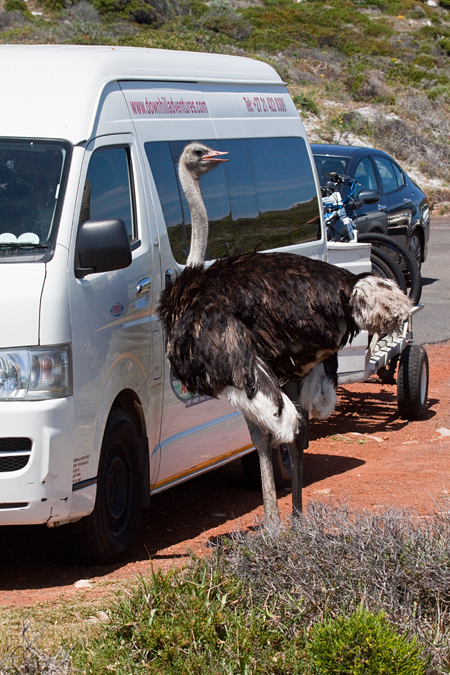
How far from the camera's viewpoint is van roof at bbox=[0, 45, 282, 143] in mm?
4785

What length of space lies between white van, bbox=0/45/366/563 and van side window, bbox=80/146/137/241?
1 cm

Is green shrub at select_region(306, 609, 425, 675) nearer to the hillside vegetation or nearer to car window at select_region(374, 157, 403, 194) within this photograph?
car window at select_region(374, 157, 403, 194)

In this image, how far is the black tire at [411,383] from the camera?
8570 millimetres

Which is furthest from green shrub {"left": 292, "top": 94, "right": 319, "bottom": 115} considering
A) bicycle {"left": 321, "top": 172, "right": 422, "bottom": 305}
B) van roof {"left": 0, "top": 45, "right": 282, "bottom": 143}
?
van roof {"left": 0, "top": 45, "right": 282, "bottom": 143}

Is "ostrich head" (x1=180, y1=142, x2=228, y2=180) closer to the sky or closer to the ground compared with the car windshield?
closer to the sky

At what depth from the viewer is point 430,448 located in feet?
25.1

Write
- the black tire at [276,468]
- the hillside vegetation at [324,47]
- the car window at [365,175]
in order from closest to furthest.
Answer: the black tire at [276,468]
the car window at [365,175]
the hillside vegetation at [324,47]

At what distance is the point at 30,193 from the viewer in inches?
184

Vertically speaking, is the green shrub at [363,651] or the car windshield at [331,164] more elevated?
the car windshield at [331,164]

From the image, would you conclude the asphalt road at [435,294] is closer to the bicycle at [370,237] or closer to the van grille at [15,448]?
the bicycle at [370,237]

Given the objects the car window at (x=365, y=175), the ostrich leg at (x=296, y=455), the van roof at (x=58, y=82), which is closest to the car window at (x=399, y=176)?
the car window at (x=365, y=175)

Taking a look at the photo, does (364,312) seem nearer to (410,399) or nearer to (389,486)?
(389,486)

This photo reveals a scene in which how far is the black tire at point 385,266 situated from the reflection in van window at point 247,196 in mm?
2146

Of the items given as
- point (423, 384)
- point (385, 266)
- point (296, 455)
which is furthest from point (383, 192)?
point (296, 455)
